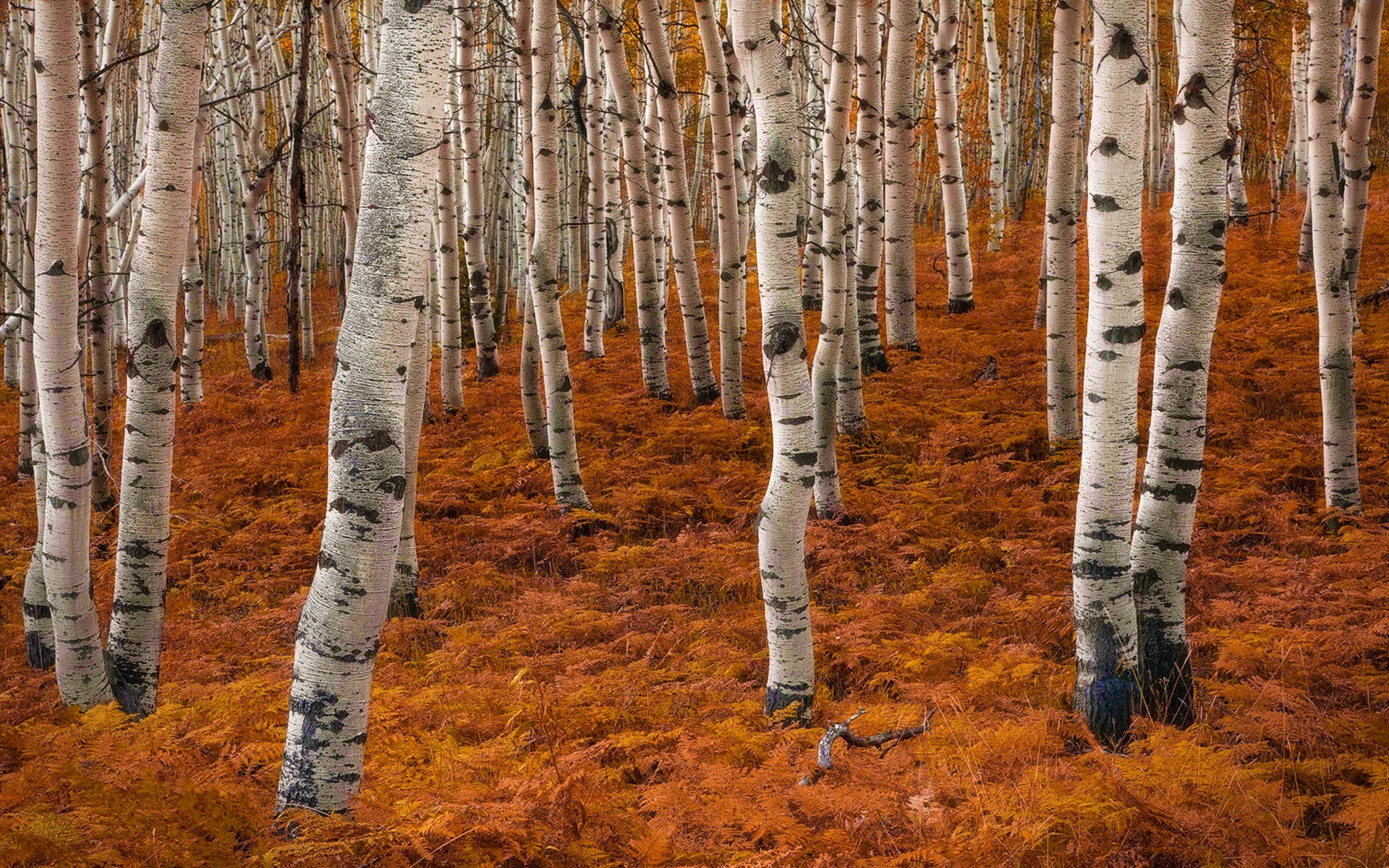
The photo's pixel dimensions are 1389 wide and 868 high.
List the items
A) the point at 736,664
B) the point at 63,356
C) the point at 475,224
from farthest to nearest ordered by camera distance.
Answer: the point at 475,224, the point at 736,664, the point at 63,356

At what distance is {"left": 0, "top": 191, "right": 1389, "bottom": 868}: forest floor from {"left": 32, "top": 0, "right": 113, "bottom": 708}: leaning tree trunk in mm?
403

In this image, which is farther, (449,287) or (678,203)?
(449,287)

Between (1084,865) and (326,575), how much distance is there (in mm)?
2401

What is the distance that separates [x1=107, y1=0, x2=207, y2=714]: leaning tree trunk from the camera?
157 inches

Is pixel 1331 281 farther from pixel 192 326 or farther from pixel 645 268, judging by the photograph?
pixel 192 326

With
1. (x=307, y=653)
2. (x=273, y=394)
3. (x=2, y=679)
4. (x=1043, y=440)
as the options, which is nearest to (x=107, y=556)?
(x=2, y=679)

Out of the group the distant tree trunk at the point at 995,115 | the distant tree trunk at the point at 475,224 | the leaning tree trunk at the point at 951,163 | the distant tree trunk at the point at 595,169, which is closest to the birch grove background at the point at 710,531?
the distant tree trunk at the point at 475,224

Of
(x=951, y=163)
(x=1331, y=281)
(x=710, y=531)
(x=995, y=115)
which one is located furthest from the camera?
(x=995, y=115)

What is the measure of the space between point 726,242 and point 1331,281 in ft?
17.7

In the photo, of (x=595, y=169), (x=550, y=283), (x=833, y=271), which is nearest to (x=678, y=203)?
(x=595, y=169)

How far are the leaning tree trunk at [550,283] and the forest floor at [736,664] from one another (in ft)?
1.67

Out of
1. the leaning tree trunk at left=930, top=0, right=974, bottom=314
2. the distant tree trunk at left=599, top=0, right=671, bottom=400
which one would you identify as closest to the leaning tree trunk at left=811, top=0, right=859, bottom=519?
the distant tree trunk at left=599, top=0, right=671, bottom=400

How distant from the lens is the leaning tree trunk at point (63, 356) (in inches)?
158

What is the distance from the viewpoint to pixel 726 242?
10.0 metres
